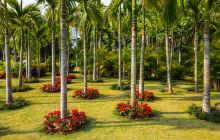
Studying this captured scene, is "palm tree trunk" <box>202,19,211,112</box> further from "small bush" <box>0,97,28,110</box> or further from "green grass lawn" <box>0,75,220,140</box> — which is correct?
"small bush" <box>0,97,28,110</box>

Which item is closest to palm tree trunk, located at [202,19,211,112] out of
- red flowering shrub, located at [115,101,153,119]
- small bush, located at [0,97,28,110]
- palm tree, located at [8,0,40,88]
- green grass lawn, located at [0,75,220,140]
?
green grass lawn, located at [0,75,220,140]

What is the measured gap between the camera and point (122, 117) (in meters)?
13.0

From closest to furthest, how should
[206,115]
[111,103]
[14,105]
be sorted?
[206,115], [14,105], [111,103]

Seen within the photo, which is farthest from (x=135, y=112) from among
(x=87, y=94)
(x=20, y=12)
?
(x=20, y=12)

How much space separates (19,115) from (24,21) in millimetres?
11289

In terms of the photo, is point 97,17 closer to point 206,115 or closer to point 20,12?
point 20,12

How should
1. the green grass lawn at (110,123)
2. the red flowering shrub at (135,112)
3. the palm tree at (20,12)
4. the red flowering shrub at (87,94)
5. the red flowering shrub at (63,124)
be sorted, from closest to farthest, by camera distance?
the green grass lawn at (110,123) → the red flowering shrub at (63,124) → the red flowering shrub at (135,112) → the red flowering shrub at (87,94) → the palm tree at (20,12)

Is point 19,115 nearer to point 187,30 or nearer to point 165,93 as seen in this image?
point 165,93

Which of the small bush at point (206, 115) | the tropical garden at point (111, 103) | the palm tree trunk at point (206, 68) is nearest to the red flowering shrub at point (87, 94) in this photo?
the tropical garden at point (111, 103)

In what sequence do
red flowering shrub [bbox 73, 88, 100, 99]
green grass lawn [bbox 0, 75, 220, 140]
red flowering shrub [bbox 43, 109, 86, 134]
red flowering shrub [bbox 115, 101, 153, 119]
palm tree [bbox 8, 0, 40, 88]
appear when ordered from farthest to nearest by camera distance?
palm tree [bbox 8, 0, 40, 88] → red flowering shrub [bbox 73, 88, 100, 99] → red flowering shrub [bbox 115, 101, 153, 119] → red flowering shrub [bbox 43, 109, 86, 134] → green grass lawn [bbox 0, 75, 220, 140]

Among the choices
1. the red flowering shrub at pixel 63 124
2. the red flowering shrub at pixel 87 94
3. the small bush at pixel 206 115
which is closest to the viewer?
the red flowering shrub at pixel 63 124

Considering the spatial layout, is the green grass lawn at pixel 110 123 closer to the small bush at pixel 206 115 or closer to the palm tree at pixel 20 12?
the small bush at pixel 206 115

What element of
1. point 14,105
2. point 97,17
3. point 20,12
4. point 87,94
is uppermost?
point 20,12

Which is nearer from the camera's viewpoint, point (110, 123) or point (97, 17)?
point (110, 123)
